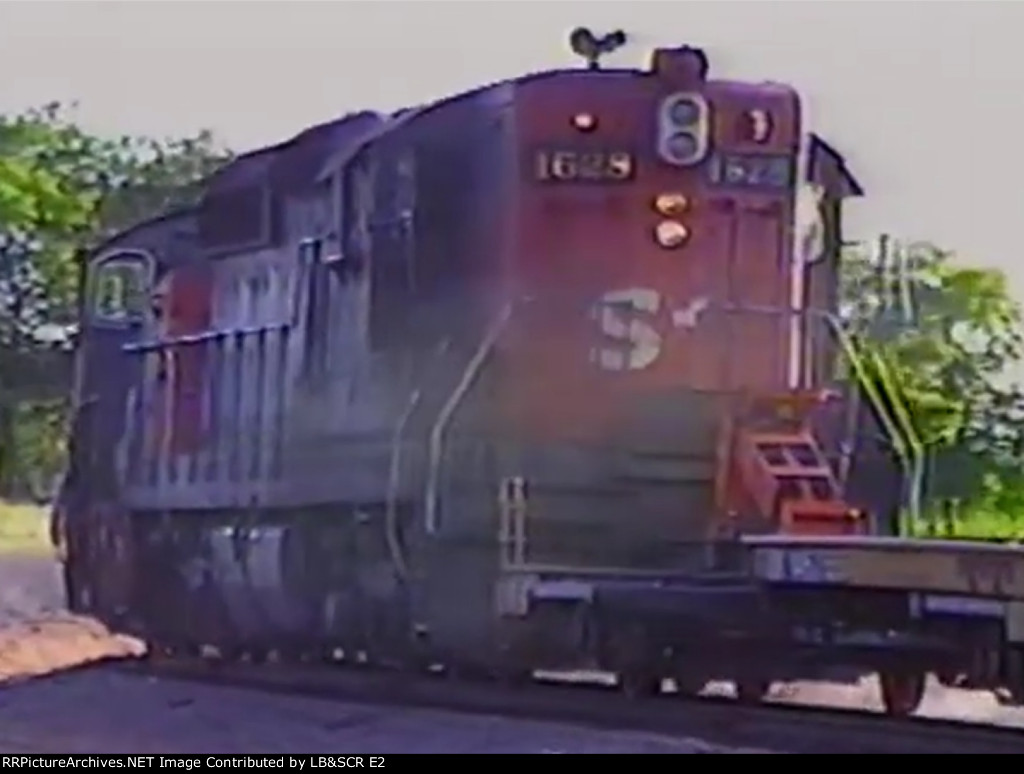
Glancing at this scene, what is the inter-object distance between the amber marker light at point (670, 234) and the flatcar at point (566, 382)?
1.1 inches

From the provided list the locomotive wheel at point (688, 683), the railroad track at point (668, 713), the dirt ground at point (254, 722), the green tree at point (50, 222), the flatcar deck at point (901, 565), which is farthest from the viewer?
the green tree at point (50, 222)

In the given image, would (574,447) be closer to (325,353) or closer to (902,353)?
(325,353)

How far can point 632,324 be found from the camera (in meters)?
13.2

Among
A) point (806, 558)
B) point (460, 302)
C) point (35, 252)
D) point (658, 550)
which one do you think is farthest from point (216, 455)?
point (35, 252)

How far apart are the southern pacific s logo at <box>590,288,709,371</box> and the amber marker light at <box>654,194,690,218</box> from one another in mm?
451

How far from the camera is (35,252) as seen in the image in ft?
110

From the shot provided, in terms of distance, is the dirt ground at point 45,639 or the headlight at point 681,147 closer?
the headlight at point 681,147

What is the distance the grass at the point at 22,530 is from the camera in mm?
30734

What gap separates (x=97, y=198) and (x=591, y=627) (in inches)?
983

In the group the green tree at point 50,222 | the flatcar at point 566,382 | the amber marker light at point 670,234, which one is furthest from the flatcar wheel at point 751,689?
the green tree at point 50,222

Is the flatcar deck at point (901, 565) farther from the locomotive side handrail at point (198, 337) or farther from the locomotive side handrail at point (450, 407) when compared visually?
the locomotive side handrail at point (198, 337)

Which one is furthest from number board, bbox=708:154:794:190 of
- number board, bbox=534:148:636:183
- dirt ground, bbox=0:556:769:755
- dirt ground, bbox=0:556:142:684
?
dirt ground, bbox=0:556:142:684

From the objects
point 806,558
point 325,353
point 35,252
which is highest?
point 35,252

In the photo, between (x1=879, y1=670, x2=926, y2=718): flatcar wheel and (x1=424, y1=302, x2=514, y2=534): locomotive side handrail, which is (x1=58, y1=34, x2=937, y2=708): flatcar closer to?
(x1=424, y1=302, x2=514, y2=534): locomotive side handrail
